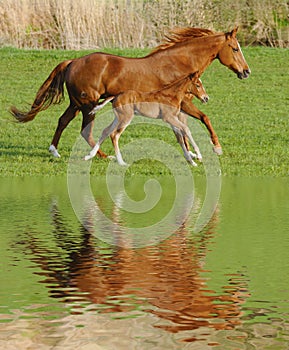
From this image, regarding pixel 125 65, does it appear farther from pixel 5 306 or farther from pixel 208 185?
pixel 5 306

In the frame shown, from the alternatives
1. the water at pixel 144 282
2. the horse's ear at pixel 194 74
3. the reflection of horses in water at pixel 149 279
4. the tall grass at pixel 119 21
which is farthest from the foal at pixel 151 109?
the tall grass at pixel 119 21

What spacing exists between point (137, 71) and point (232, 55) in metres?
1.43

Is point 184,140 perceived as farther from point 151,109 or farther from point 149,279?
point 149,279

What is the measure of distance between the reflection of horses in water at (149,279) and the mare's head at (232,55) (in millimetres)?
7339

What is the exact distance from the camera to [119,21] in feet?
90.5

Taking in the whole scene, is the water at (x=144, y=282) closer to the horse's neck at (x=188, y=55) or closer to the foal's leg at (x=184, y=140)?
the foal's leg at (x=184, y=140)

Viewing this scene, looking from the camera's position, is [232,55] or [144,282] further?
[232,55]

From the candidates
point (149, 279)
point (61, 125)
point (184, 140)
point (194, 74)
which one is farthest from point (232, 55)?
point (149, 279)

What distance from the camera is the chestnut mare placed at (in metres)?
15.1

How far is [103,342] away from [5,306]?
2.98 ft

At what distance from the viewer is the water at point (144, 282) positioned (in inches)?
211

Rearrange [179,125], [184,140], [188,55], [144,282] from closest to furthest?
[144,282] → [179,125] → [184,140] → [188,55]

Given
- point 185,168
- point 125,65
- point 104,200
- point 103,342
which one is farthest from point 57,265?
point 125,65

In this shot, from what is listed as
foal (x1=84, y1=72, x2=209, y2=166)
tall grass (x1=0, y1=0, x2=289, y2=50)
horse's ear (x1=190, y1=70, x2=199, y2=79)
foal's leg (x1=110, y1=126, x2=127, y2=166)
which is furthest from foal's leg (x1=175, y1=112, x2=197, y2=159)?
tall grass (x1=0, y1=0, x2=289, y2=50)
